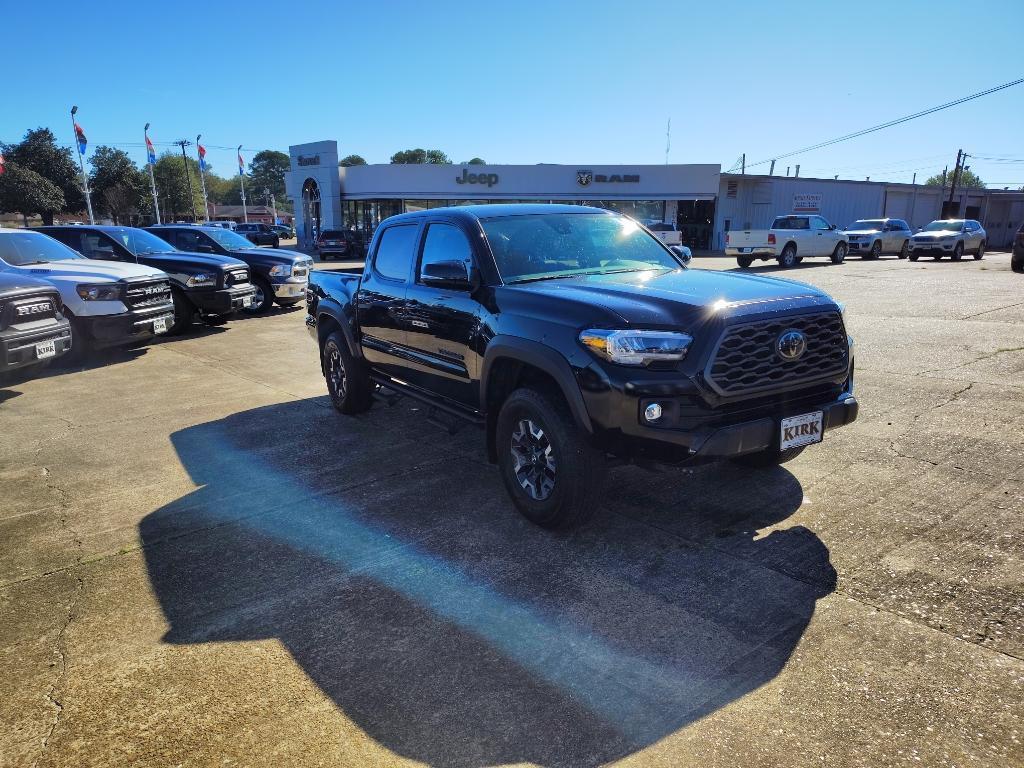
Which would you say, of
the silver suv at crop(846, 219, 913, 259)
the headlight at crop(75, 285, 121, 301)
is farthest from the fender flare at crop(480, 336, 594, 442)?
the silver suv at crop(846, 219, 913, 259)

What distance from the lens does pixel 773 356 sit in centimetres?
355

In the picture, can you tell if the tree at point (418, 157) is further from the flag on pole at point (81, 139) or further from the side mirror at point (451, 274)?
the side mirror at point (451, 274)

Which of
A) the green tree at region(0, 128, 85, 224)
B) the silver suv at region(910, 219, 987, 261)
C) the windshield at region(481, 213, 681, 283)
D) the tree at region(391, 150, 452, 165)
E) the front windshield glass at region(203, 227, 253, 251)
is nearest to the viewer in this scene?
the windshield at region(481, 213, 681, 283)

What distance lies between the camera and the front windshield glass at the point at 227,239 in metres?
14.3

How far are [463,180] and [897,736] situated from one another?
40.4 m

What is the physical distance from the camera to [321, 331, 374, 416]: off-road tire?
6355 mm

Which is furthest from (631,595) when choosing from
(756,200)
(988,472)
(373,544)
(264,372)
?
(756,200)

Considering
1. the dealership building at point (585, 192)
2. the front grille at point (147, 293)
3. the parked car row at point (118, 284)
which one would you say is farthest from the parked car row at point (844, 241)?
the front grille at point (147, 293)

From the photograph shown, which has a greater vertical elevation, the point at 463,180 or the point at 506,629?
the point at 463,180

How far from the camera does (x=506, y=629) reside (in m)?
3.08

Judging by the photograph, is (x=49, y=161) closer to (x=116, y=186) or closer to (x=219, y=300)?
(x=116, y=186)

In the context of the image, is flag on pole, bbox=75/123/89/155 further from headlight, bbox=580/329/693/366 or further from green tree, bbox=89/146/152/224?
headlight, bbox=580/329/693/366

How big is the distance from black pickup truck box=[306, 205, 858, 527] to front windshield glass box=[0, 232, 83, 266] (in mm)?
7483

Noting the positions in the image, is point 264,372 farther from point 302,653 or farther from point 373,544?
point 302,653
